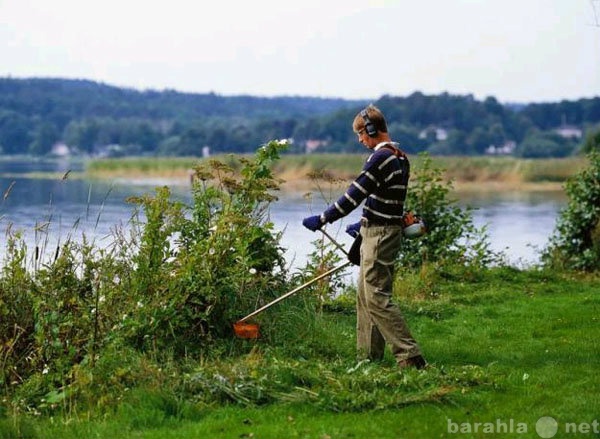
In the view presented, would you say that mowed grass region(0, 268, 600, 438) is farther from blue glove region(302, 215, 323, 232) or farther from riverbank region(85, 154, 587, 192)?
riverbank region(85, 154, 587, 192)

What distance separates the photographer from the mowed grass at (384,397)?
19.3 feet

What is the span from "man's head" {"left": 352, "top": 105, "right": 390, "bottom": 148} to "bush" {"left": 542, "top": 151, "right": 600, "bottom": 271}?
717cm

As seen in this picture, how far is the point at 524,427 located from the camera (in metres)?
5.79

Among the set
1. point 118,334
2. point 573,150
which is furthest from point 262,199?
point 573,150

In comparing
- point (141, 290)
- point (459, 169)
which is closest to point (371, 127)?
point (141, 290)

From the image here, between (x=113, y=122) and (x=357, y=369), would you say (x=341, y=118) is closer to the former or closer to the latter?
(x=113, y=122)

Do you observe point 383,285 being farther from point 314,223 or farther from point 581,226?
point 581,226

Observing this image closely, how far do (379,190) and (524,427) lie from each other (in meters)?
2.15

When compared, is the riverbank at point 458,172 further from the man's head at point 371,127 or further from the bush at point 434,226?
the man's head at point 371,127

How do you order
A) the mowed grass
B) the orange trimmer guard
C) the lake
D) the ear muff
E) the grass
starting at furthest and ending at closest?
the grass → the lake → the orange trimmer guard → the ear muff → the mowed grass

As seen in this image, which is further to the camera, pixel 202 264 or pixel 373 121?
pixel 202 264

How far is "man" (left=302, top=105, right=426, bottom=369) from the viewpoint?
24.0 ft

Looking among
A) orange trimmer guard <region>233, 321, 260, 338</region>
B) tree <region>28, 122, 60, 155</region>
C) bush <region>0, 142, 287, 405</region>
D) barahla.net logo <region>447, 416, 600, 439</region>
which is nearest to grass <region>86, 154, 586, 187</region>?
tree <region>28, 122, 60, 155</region>

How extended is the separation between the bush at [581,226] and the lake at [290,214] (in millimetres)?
1015
